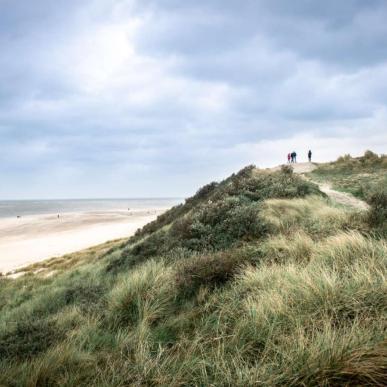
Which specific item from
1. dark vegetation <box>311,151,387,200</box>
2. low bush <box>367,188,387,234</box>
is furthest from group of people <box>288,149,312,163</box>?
low bush <box>367,188,387,234</box>

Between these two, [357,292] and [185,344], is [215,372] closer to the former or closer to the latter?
[185,344]

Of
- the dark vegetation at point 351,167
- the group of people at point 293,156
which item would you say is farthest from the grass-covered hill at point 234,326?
the group of people at point 293,156

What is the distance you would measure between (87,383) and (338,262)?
3648mm

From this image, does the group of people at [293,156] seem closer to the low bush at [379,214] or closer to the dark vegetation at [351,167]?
Result: the dark vegetation at [351,167]

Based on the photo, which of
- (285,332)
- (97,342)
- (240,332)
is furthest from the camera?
(97,342)

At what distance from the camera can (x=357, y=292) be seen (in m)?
3.36

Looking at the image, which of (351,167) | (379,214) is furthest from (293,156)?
(379,214)

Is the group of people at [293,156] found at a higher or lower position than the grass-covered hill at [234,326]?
higher

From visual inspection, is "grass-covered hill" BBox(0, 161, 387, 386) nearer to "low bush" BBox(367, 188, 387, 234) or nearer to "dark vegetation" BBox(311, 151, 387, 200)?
"low bush" BBox(367, 188, 387, 234)

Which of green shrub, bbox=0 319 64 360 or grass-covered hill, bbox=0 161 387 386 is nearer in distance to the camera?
grass-covered hill, bbox=0 161 387 386

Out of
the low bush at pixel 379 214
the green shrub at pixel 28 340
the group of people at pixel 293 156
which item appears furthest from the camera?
the group of people at pixel 293 156

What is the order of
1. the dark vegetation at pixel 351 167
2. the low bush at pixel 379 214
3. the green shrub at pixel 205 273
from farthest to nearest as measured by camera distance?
the dark vegetation at pixel 351 167, the low bush at pixel 379 214, the green shrub at pixel 205 273

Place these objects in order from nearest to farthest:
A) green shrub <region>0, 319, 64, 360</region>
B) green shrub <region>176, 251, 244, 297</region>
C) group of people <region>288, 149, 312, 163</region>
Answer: green shrub <region>0, 319, 64, 360</region>
green shrub <region>176, 251, 244, 297</region>
group of people <region>288, 149, 312, 163</region>

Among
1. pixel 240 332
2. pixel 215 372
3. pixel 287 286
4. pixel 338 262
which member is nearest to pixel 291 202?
pixel 338 262
